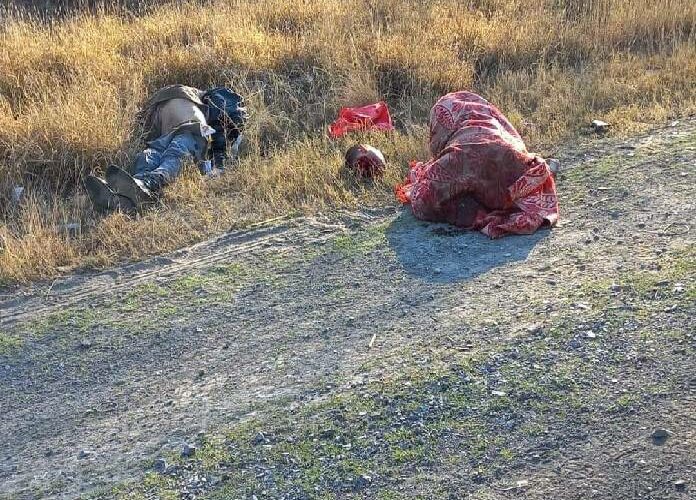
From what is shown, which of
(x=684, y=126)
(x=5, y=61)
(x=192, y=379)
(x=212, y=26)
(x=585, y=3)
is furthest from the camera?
(x=585, y=3)

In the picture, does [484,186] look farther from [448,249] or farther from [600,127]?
[600,127]

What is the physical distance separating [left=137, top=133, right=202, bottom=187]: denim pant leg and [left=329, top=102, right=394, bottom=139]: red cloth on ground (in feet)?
3.88

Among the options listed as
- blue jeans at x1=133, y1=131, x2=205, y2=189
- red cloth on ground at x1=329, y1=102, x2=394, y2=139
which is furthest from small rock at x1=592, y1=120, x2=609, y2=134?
blue jeans at x1=133, y1=131, x2=205, y2=189

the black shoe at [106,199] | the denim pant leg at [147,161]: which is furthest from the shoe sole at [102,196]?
the denim pant leg at [147,161]

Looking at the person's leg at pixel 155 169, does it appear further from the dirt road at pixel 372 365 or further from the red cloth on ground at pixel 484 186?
the red cloth on ground at pixel 484 186

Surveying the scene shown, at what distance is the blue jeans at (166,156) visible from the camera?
698 centimetres

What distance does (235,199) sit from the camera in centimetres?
678

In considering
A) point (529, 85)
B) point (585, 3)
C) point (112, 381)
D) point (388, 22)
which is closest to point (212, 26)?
point (388, 22)

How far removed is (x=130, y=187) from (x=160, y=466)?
313cm

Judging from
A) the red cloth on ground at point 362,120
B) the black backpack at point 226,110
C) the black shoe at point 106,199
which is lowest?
the black shoe at point 106,199

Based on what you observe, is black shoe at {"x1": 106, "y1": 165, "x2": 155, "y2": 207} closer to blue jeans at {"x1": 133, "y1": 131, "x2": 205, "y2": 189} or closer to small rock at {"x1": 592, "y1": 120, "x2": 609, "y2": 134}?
blue jeans at {"x1": 133, "y1": 131, "x2": 205, "y2": 189}

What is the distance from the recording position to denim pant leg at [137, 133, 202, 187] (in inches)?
275

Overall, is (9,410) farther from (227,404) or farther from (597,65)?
(597,65)

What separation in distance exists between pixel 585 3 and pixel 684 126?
347cm
